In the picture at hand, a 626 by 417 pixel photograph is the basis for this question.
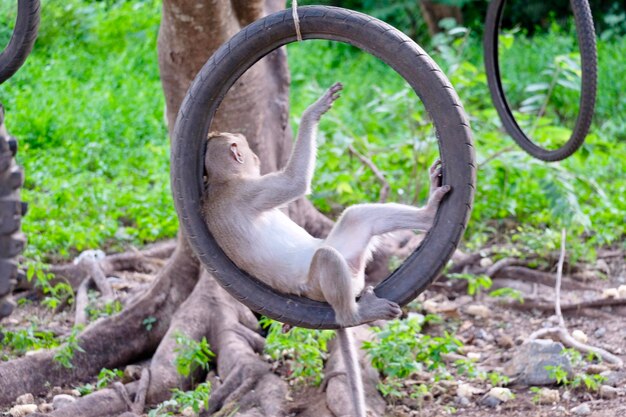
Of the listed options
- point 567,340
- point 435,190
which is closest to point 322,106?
point 435,190

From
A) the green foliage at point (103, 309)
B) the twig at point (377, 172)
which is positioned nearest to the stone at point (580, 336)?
the twig at point (377, 172)

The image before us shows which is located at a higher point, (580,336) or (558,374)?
(580,336)

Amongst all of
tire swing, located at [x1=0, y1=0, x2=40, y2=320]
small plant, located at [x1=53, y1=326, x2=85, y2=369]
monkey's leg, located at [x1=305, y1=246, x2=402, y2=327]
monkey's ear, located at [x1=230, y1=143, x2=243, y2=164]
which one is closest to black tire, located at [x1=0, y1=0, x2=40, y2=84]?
tire swing, located at [x1=0, y1=0, x2=40, y2=320]

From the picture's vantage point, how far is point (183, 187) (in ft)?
12.2

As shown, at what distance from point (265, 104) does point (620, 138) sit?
512 centimetres

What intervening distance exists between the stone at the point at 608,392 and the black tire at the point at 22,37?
3.36 meters

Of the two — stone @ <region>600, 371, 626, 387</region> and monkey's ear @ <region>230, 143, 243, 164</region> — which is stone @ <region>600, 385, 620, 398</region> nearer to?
stone @ <region>600, 371, 626, 387</region>

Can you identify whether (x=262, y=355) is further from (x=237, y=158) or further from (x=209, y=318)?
(x=237, y=158)

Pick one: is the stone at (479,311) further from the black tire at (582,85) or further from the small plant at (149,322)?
the small plant at (149,322)

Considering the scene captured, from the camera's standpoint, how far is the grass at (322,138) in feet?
24.1

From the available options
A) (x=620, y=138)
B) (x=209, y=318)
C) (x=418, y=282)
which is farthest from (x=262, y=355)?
(x=620, y=138)

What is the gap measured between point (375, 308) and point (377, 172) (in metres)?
3.68

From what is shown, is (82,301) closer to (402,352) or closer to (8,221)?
(402,352)

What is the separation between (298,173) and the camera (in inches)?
152
